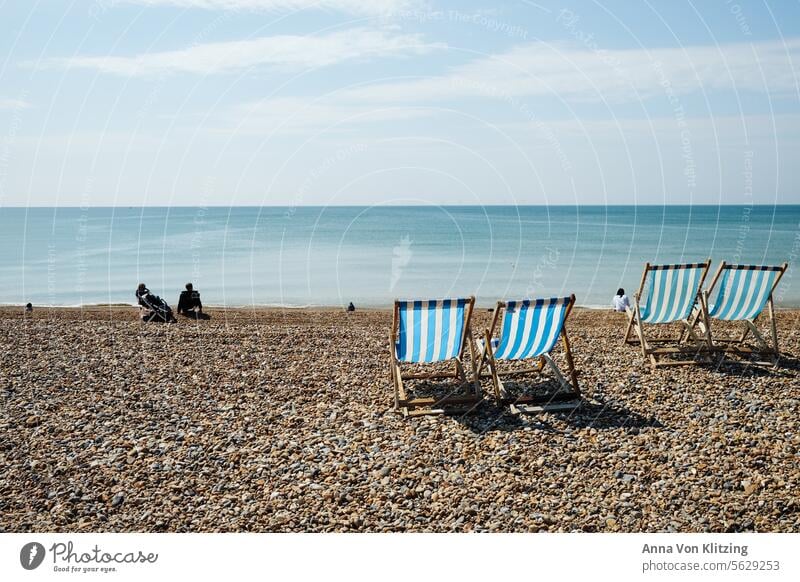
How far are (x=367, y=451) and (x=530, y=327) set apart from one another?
2.00 meters

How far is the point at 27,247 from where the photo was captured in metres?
45.9

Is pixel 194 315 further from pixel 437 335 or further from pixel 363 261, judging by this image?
pixel 363 261

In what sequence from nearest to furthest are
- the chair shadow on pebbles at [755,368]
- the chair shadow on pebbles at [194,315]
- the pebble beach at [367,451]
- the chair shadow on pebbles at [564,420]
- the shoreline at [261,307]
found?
the pebble beach at [367,451] < the chair shadow on pebbles at [564,420] < the chair shadow on pebbles at [755,368] < the chair shadow on pebbles at [194,315] < the shoreline at [261,307]

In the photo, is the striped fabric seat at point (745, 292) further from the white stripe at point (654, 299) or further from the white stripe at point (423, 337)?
the white stripe at point (423, 337)

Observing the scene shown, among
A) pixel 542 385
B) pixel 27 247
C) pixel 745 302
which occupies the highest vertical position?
pixel 27 247

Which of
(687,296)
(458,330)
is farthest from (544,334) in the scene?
(687,296)

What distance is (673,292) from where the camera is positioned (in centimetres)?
746

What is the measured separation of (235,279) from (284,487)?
75.8ft

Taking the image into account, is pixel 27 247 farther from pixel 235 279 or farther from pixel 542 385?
pixel 542 385

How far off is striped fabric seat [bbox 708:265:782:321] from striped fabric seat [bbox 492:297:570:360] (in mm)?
2473

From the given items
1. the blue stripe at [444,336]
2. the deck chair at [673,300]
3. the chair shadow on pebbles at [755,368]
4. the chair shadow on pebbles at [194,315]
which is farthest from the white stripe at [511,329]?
the chair shadow on pebbles at [194,315]

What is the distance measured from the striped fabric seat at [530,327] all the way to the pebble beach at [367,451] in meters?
0.53

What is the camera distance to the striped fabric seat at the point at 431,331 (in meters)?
6.02
